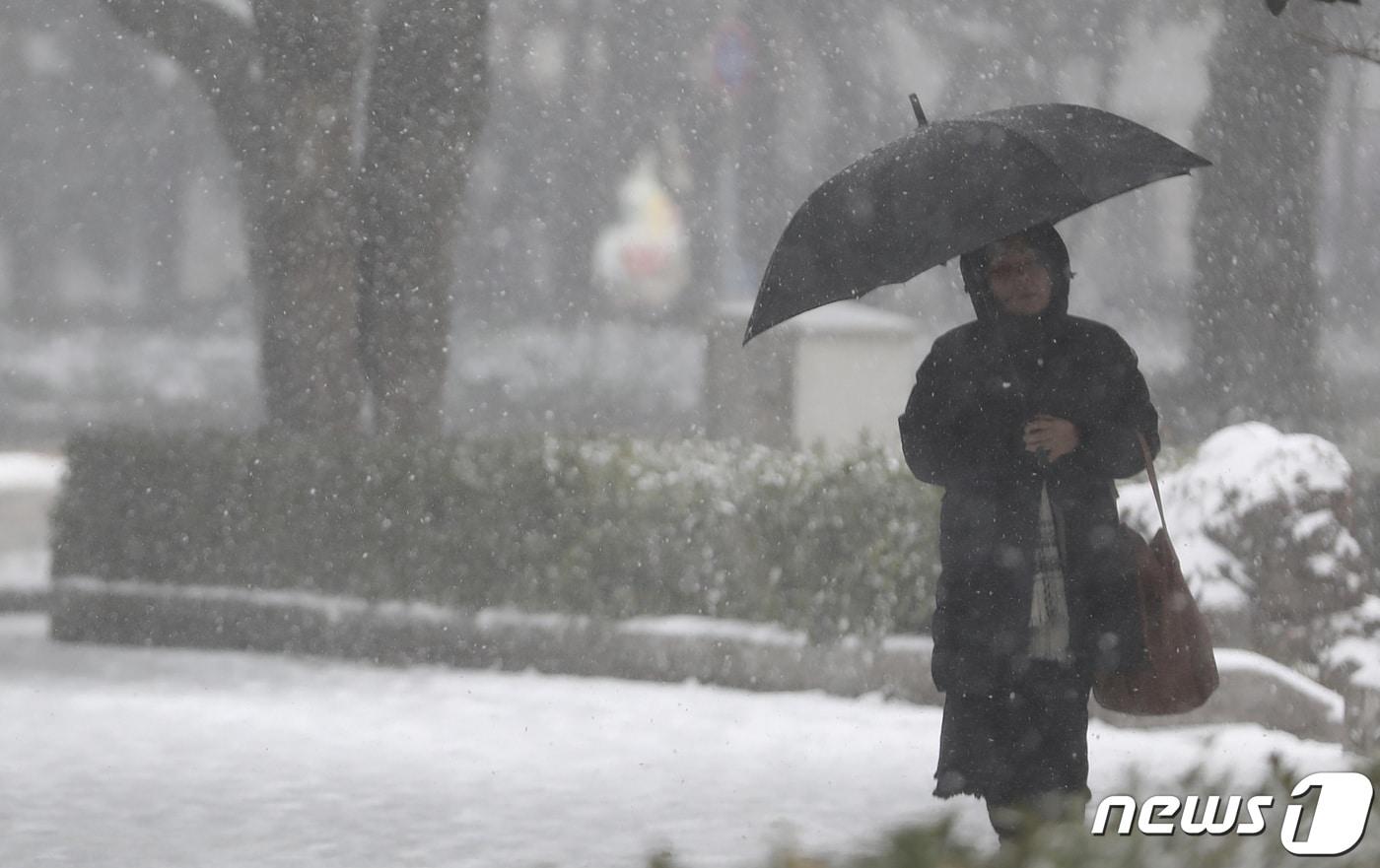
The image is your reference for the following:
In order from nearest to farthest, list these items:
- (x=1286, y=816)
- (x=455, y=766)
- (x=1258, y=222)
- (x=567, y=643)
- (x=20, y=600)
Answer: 1. (x=1286, y=816)
2. (x=455, y=766)
3. (x=567, y=643)
4. (x=20, y=600)
5. (x=1258, y=222)

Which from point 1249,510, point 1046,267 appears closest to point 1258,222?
point 1249,510

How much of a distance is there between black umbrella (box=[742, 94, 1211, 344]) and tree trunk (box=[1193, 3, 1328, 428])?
971cm

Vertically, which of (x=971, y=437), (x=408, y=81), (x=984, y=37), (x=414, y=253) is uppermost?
(x=984, y=37)

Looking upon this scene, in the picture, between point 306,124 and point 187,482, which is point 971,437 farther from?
point 306,124

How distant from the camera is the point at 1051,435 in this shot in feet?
17.3

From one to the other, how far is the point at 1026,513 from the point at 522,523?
6.24 m

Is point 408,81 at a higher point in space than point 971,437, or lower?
higher

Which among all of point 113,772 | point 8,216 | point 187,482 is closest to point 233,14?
point 187,482

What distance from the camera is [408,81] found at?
46.1 feet

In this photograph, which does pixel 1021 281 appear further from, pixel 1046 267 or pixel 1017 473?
pixel 1017 473

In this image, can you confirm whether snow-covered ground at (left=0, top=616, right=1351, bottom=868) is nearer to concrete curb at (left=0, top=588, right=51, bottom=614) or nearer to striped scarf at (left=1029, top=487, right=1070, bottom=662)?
striped scarf at (left=1029, top=487, right=1070, bottom=662)

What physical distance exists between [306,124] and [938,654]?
9828 mm

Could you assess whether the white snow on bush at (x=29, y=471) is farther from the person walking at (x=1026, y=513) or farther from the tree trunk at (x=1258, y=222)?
the person walking at (x=1026, y=513)

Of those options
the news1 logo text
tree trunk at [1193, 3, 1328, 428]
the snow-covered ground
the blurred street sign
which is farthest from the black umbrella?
the blurred street sign
